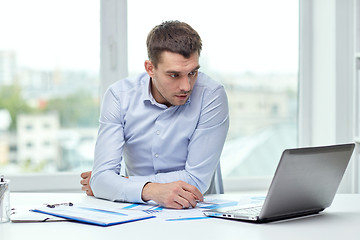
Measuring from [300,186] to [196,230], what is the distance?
335mm

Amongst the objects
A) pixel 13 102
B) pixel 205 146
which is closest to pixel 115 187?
pixel 205 146

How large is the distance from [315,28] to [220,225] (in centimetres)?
230

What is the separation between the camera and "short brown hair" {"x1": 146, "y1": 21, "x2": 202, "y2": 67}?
210 cm

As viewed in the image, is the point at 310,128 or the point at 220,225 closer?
the point at 220,225

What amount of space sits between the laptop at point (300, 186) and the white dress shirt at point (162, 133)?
430mm

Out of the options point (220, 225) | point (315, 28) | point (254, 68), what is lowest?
point (220, 225)

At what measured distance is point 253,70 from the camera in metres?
3.58

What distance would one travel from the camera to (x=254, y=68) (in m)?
3.58

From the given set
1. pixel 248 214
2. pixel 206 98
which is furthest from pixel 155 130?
pixel 248 214

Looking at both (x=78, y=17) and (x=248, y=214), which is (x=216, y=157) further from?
(x=78, y=17)

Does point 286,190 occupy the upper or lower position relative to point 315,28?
lower

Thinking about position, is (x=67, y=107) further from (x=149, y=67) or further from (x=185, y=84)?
(x=185, y=84)

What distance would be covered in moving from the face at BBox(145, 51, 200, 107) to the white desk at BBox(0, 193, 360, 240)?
2.14 feet

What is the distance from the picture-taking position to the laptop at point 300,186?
1514 mm
